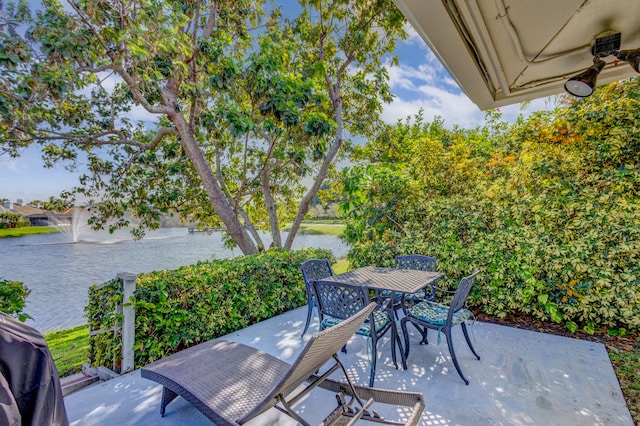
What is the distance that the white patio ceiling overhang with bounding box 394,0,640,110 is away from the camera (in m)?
1.68

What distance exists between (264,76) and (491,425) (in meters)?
5.19

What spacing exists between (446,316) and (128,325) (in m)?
3.27

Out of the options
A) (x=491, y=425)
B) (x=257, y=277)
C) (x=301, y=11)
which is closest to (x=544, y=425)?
(x=491, y=425)

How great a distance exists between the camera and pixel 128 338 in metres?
2.83

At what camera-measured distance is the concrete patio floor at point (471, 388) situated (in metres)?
2.15

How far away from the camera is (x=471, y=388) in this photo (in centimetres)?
250

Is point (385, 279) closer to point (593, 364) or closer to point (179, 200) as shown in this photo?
point (593, 364)

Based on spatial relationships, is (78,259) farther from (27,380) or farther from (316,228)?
(27,380)

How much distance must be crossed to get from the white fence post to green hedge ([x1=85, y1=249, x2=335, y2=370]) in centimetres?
6

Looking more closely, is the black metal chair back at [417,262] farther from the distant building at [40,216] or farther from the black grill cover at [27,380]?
the distant building at [40,216]

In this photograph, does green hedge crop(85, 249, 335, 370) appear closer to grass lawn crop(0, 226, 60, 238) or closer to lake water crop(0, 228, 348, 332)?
lake water crop(0, 228, 348, 332)

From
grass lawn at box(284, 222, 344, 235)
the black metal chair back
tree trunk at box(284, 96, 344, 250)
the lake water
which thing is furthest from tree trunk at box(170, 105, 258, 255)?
the black metal chair back

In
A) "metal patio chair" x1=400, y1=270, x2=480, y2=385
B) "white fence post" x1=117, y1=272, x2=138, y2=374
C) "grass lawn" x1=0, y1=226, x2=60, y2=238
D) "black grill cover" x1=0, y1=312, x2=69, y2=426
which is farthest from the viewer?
"grass lawn" x1=0, y1=226, x2=60, y2=238

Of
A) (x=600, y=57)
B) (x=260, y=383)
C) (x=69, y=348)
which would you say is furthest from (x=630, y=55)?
(x=69, y=348)
